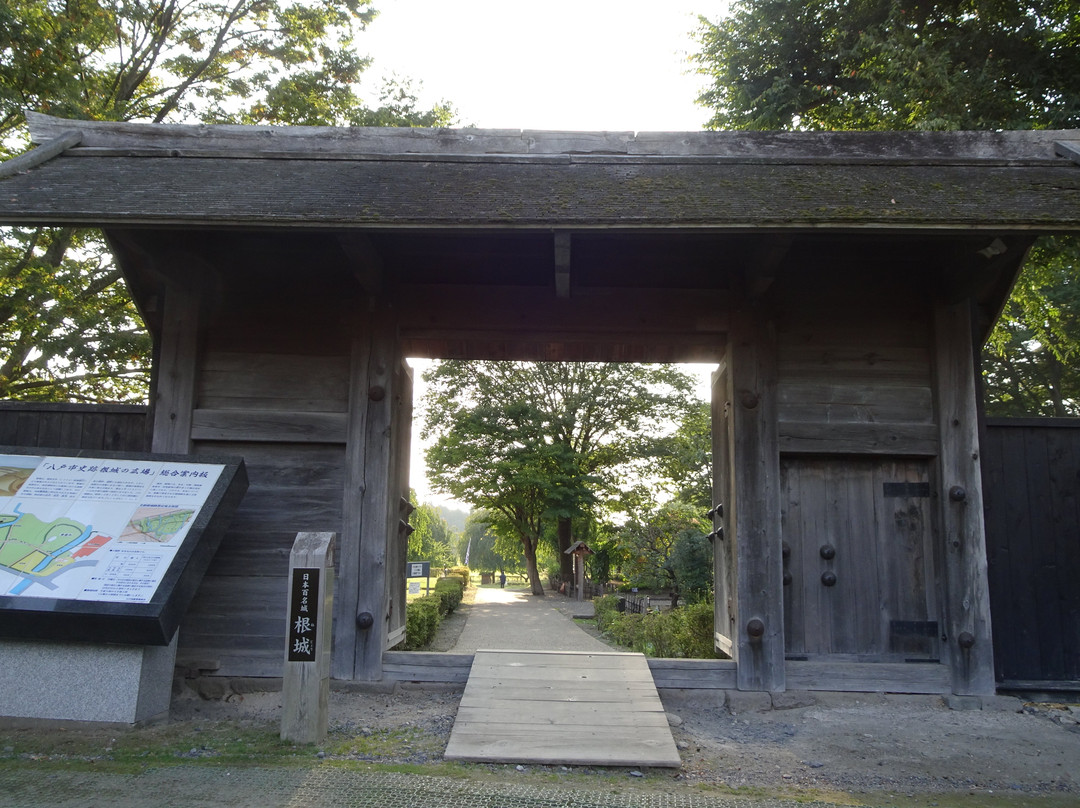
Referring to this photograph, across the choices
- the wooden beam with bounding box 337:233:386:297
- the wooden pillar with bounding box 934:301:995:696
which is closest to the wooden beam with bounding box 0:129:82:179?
the wooden beam with bounding box 337:233:386:297

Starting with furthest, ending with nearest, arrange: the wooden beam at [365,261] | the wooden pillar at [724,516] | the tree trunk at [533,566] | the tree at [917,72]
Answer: the tree trunk at [533,566] < the tree at [917,72] < the wooden pillar at [724,516] < the wooden beam at [365,261]

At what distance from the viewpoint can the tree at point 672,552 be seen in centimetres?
1625

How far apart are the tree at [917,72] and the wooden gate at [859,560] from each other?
23.9ft

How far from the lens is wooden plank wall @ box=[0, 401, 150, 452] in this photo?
6.52 metres

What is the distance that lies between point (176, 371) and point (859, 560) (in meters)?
5.70

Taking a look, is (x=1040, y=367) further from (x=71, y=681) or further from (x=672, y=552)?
(x=71, y=681)

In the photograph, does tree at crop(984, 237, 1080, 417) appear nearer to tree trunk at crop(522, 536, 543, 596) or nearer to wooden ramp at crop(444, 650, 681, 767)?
wooden ramp at crop(444, 650, 681, 767)

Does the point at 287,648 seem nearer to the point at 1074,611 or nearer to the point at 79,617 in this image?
the point at 79,617

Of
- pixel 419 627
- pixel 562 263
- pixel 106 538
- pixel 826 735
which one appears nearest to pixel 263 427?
pixel 106 538

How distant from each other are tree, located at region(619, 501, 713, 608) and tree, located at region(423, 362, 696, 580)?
8278 millimetres

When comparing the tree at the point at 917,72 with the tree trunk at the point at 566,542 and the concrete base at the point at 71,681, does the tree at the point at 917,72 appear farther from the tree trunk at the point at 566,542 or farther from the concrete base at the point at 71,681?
the tree trunk at the point at 566,542

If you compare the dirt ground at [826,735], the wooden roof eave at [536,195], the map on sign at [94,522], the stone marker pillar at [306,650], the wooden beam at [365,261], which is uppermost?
the wooden roof eave at [536,195]

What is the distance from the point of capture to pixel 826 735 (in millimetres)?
5207

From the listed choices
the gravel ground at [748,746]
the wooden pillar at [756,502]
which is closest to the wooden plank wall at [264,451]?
the gravel ground at [748,746]
